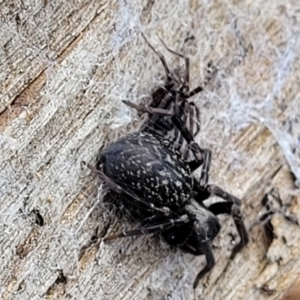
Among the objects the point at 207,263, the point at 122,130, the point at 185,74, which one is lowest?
the point at 207,263

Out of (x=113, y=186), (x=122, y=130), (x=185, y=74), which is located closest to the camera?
(x=113, y=186)

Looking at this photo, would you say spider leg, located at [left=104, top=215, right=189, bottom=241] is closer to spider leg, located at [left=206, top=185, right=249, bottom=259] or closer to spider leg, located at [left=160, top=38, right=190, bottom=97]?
spider leg, located at [left=206, top=185, right=249, bottom=259]

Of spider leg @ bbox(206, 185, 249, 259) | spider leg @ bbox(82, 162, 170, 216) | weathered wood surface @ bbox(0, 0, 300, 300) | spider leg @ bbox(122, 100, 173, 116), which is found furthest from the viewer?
spider leg @ bbox(206, 185, 249, 259)

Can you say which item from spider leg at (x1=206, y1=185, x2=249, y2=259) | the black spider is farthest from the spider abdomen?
spider leg at (x1=206, y1=185, x2=249, y2=259)

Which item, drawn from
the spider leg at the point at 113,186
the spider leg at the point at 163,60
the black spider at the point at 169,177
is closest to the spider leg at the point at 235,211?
the black spider at the point at 169,177

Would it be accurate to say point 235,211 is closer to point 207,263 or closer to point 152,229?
point 207,263

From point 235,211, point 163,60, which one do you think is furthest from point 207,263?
point 163,60

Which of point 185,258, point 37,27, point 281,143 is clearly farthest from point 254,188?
point 37,27
